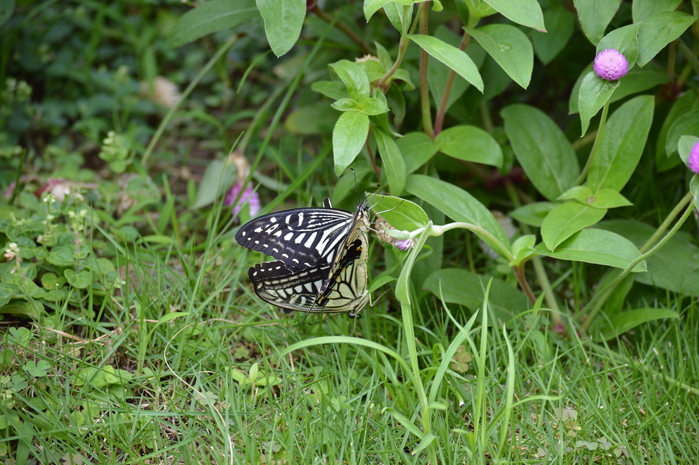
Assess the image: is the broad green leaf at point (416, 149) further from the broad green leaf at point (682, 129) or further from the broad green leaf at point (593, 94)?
the broad green leaf at point (682, 129)

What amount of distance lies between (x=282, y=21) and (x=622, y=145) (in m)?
1.14

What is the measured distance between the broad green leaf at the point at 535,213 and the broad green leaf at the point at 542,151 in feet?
0.16

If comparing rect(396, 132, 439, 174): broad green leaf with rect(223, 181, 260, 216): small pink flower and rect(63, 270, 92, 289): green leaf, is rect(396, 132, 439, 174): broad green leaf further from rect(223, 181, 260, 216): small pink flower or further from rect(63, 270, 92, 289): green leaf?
rect(63, 270, 92, 289): green leaf

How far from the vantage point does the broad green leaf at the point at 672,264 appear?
1824 millimetres

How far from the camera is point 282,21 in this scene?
61.1 inches

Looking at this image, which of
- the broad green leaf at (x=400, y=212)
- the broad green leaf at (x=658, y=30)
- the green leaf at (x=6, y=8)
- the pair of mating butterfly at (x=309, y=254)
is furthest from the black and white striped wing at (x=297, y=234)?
the green leaf at (x=6, y=8)

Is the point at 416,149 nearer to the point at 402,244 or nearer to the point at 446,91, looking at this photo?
the point at 446,91

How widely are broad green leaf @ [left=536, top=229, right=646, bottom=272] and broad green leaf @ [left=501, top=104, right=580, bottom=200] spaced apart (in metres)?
0.31

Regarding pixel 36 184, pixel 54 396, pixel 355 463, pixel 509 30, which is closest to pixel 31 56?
pixel 36 184

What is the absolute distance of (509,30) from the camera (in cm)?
165

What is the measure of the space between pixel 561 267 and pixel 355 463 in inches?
47.9

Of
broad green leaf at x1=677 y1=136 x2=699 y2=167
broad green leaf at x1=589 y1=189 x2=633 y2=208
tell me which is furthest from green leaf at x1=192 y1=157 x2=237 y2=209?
broad green leaf at x1=677 y1=136 x2=699 y2=167

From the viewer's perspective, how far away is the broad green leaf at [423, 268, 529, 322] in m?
1.78

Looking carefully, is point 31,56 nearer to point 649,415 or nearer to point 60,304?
point 60,304
